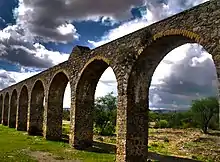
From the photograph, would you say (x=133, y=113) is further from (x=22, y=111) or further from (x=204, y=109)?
(x=204, y=109)

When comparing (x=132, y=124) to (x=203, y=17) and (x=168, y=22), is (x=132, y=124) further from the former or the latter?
(x=203, y=17)

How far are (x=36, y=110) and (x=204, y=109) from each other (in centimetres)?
2606

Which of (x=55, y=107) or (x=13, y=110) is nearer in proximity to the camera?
(x=55, y=107)

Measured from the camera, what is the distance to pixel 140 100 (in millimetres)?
12242

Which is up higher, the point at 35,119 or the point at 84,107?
the point at 84,107

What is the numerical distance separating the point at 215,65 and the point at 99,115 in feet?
67.2

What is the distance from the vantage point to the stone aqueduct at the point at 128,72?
9195 mm

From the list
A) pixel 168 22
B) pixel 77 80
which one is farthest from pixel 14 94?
pixel 168 22

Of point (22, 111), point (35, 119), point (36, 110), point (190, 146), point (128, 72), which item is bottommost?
point (190, 146)

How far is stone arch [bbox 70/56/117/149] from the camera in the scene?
16.4m


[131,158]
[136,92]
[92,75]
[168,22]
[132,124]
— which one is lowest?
[131,158]

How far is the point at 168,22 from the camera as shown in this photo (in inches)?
409

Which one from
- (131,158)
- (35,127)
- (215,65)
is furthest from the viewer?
(35,127)

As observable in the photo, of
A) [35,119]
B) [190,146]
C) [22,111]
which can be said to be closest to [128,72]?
[190,146]
